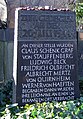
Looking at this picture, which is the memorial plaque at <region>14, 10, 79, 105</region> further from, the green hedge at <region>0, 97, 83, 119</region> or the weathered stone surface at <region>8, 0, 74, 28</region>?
the weathered stone surface at <region>8, 0, 74, 28</region>

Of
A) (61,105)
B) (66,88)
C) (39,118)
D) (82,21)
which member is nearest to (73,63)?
(66,88)

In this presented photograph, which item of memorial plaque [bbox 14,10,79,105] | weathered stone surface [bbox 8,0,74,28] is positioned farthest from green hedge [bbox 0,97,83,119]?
weathered stone surface [bbox 8,0,74,28]

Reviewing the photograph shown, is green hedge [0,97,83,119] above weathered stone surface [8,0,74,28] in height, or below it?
below

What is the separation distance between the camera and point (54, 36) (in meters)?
6.24

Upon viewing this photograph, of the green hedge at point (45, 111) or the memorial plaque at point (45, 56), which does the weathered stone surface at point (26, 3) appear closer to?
the memorial plaque at point (45, 56)

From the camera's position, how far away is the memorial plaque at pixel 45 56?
6.10 metres

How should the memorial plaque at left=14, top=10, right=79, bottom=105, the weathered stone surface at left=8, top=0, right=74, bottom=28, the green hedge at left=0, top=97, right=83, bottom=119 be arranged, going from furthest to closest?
the weathered stone surface at left=8, top=0, right=74, bottom=28
the memorial plaque at left=14, top=10, right=79, bottom=105
the green hedge at left=0, top=97, right=83, bottom=119

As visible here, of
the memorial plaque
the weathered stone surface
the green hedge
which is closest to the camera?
the green hedge

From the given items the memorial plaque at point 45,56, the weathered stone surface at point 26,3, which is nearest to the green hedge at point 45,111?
the memorial plaque at point 45,56

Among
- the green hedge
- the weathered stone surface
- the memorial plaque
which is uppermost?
the weathered stone surface

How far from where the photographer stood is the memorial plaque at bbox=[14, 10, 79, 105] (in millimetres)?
6098

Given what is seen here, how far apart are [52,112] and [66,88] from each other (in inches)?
38.8

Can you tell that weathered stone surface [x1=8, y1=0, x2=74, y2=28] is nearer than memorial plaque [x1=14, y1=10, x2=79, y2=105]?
No

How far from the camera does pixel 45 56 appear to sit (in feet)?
20.4
